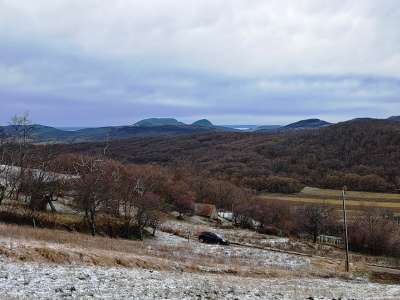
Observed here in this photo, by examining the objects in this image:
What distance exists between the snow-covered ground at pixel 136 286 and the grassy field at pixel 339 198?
4102 inches

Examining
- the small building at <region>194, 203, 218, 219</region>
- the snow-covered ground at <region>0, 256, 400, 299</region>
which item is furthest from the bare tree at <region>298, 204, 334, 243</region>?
the snow-covered ground at <region>0, 256, 400, 299</region>

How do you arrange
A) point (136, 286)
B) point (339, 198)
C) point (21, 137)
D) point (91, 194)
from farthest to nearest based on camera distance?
point (339, 198) → point (21, 137) → point (91, 194) → point (136, 286)

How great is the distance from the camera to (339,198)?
15400 cm

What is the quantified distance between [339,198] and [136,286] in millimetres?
138461

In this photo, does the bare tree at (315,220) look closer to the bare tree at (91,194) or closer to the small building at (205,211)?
the small building at (205,211)

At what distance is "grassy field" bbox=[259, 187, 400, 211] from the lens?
138125mm

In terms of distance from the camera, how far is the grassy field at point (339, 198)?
138125 mm

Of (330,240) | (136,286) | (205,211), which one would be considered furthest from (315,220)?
(136,286)

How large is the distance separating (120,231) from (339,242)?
4823cm

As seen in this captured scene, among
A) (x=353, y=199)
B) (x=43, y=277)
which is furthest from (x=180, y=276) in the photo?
(x=353, y=199)

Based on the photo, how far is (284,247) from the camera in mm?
73188

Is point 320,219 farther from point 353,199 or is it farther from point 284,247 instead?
point 353,199

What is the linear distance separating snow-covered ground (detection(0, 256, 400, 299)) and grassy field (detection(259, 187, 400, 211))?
342 ft

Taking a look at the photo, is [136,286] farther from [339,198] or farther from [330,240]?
[339,198]
